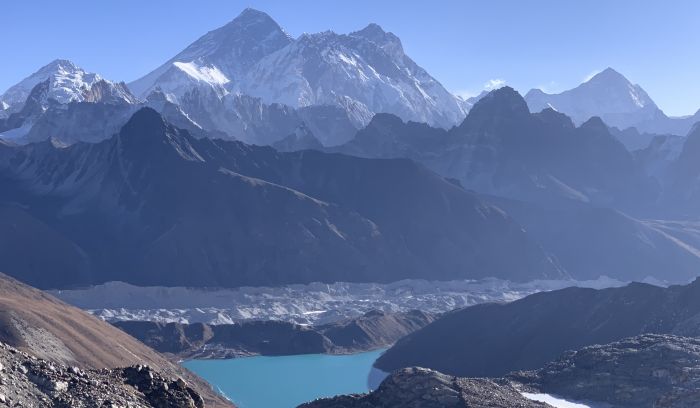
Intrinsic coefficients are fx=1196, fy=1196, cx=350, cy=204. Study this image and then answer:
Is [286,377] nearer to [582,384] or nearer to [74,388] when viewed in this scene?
[582,384]

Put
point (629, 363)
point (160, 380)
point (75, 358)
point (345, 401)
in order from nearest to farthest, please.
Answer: point (160, 380)
point (345, 401)
point (629, 363)
point (75, 358)

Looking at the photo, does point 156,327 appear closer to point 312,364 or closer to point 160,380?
point 312,364

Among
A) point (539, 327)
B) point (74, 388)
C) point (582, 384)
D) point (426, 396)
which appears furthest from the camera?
point (539, 327)

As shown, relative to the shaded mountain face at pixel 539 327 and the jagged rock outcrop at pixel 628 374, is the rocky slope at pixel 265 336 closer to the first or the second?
the shaded mountain face at pixel 539 327

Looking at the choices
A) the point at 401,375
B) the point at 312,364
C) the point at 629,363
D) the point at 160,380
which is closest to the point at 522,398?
the point at 401,375

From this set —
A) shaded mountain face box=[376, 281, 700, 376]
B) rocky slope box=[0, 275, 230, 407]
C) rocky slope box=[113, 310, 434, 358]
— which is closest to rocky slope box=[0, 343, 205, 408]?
rocky slope box=[0, 275, 230, 407]

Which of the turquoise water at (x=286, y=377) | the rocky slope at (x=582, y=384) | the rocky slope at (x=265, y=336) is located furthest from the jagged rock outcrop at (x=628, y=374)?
the rocky slope at (x=265, y=336)

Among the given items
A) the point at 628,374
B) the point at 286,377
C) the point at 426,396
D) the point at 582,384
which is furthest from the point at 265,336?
the point at 426,396
